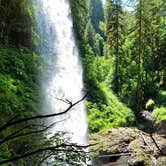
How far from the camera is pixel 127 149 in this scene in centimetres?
1698

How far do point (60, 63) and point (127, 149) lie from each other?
26.4 feet

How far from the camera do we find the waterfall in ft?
62.7

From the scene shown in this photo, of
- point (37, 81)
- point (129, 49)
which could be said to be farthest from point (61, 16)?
point (129, 49)

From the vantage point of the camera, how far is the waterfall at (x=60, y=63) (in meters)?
19.1

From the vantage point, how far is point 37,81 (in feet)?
62.5

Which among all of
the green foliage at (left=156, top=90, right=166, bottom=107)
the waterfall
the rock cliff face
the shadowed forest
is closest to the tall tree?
the shadowed forest

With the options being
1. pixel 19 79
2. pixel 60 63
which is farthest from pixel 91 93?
Answer: pixel 19 79

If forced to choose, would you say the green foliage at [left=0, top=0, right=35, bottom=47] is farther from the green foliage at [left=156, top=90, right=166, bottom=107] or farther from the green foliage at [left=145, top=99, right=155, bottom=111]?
the green foliage at [left=156, top=90, right=166, bottom=107]

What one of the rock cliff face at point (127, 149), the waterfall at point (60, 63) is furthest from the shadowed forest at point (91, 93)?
the waterfall at point (60, 63)

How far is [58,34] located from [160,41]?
16.9m

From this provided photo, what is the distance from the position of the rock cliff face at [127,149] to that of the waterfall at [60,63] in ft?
4.82

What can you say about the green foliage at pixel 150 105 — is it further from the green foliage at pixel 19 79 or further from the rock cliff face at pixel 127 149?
the green foliage at pixel 19 79

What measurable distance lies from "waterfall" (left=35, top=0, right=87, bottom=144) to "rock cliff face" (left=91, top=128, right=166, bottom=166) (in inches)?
57.9

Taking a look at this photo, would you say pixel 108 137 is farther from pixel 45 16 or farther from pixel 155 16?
pixel 155 16
